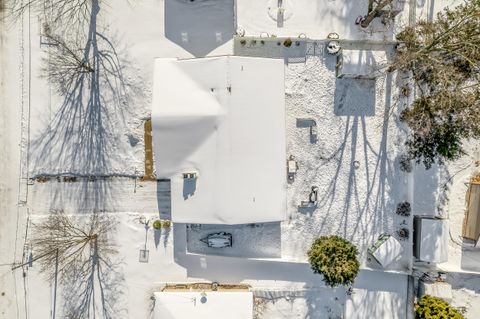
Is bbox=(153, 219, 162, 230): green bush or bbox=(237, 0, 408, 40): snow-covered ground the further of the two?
bbox=(153, 219, 162, 230): green bush

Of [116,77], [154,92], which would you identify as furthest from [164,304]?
[116,77]

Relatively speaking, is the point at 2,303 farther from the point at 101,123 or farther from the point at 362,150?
the point at 362,150

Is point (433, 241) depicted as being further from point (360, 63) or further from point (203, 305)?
point (203, 305)

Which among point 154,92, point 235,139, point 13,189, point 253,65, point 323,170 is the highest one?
point 253,65

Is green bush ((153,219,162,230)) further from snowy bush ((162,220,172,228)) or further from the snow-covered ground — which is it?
the snow-covered ground

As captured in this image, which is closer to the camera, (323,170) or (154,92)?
(154,92)

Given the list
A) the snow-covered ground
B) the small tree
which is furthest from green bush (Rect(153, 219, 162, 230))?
the snow-covered ground
